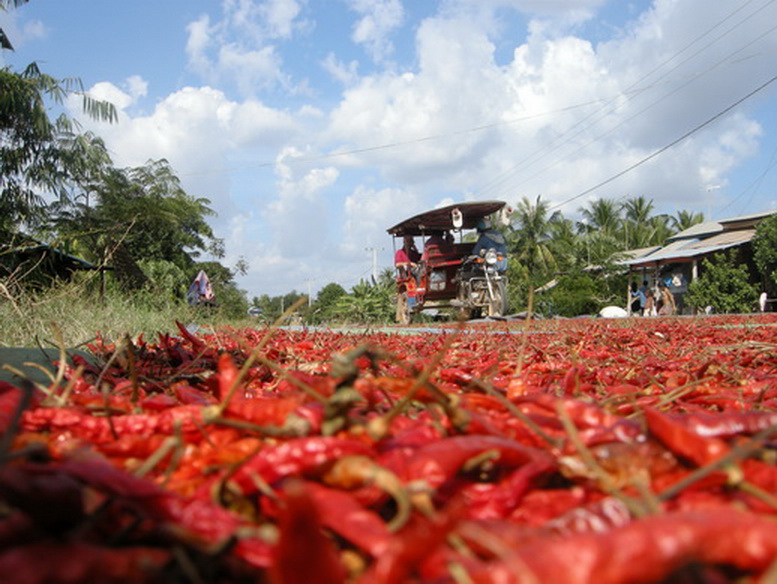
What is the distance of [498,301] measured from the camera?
1644cm

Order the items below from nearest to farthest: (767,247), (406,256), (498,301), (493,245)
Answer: (498,301) < (493,245) < (406,256) < (767,247)

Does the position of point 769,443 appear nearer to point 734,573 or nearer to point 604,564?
point 734,573

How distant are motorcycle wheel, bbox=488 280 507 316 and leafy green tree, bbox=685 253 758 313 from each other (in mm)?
10711

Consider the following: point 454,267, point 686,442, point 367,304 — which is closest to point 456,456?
point 686,442

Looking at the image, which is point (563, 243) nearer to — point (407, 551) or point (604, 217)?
point (604, 217)

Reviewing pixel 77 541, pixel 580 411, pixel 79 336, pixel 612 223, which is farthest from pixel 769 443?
pixel 612 223

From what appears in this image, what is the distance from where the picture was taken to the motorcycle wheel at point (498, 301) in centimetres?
1639

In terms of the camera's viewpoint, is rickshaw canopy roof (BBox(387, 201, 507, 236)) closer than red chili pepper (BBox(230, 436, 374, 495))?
No

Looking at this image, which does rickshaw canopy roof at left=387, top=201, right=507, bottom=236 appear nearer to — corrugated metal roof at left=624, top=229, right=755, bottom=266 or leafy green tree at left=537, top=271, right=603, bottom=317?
leafy green tree at left=537, top=271, right=603, bottom=317

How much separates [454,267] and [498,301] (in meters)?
2.31

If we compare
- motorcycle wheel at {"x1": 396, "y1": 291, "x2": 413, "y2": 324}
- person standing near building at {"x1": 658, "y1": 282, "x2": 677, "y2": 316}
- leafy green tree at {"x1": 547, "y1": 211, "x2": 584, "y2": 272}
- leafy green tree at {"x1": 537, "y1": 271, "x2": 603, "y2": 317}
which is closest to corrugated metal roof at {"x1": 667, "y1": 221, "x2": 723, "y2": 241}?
leafy green tree at {"x1": 547, "y1": 211, "x2": 584, "y2": 272}

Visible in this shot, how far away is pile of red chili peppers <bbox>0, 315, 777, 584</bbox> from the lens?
1.70 ft

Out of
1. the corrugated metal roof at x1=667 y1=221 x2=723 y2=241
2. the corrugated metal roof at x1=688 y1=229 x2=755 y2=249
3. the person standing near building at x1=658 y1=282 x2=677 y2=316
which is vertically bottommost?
the person standing near building at x1=658 y1=282 x2=677 y2=316

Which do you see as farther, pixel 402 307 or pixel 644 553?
pixel 402 307
